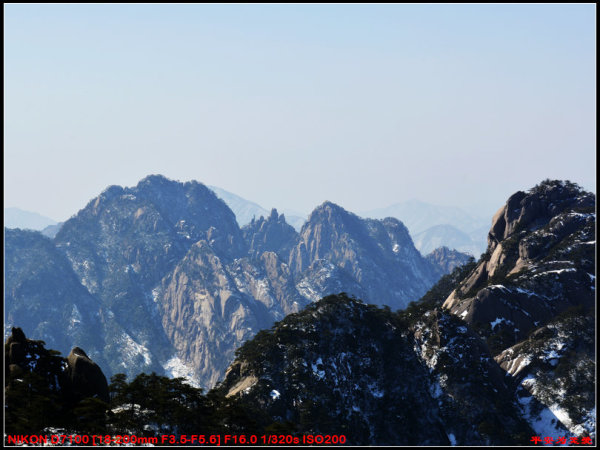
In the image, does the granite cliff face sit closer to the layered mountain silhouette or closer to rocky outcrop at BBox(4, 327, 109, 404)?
the layered mountain silhouette

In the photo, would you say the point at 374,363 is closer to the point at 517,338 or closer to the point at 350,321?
→ the point at 350,321

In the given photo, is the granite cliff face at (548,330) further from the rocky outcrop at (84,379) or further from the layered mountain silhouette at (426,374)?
the rocky outcrop at (84,379)

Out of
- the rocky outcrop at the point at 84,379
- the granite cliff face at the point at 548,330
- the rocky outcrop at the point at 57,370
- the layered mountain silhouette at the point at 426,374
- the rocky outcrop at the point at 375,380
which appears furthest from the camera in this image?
the granite cliff face at the point at 548,330

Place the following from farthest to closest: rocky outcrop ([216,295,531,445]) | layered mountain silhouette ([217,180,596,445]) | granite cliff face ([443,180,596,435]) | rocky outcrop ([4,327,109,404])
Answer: granite cliff face ([443,180,596,435])
layered mountain silhouette ([217,180,596,445])
rocky outcrop ([216,295,531,445])
rocky outcrop ([4,327,109,404])

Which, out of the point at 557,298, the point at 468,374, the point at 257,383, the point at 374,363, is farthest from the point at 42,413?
the point at 557,298

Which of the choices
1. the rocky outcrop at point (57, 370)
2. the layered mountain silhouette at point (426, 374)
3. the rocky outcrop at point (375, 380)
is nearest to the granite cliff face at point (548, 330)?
the layered mountain silhouette at point (426, 374)

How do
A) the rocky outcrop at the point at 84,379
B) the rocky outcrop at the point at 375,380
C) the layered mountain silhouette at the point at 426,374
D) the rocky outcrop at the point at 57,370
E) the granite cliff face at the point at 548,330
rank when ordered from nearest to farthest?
the rocky outcrop at the point at 57,370 < the rocky outcrop at the point at 84,379 < the rocky outcrop at the point at 375,380 < the layered mountain silhouette at the point at 426,374 < the granite cliff face at the point at 548,330

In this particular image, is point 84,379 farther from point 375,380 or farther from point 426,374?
point 426,374

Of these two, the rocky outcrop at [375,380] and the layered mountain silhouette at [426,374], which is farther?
the layered mountain silhouette at [426,374]

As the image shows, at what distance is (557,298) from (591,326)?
17.9 metres

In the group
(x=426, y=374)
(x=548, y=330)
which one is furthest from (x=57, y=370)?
(x=548, y=330)

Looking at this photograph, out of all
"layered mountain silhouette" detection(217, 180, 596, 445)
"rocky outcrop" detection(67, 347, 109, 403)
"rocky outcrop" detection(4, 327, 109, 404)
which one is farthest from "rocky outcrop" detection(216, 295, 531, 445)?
"rocky outcrop" detection(4, 327, 109, 404)

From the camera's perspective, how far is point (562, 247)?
196 metres

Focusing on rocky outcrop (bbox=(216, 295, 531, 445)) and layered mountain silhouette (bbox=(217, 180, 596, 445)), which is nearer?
rocky outcrop (bbox=(216, 295, 531, 445))
